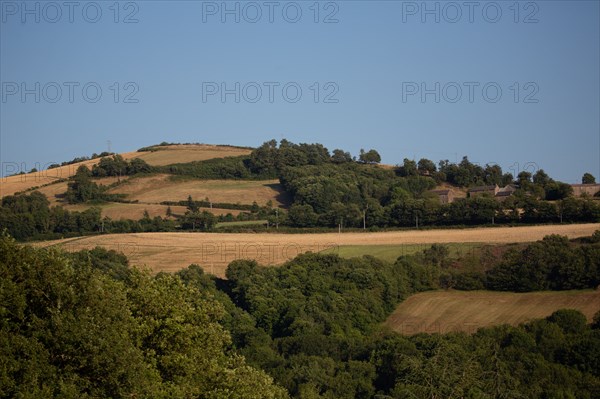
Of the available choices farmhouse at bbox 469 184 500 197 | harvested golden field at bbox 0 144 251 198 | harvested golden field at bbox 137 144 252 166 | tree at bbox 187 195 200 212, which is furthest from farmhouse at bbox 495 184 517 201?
harvested golden field at bbox 0 144 251 198

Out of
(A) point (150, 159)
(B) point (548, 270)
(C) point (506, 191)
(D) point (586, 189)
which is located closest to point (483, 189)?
(C) point (506, 191)

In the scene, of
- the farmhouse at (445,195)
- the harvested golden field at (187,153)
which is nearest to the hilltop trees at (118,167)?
the harvested golden field at (187,153)

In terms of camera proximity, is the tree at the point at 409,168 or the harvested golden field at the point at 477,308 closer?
the harvested golden field at the point at 477,308

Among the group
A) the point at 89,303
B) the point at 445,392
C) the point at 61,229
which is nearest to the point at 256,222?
the point at 61,229

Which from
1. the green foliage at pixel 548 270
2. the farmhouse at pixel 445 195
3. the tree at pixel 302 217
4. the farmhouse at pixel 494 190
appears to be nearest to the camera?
the green foliage at pixel 548 270

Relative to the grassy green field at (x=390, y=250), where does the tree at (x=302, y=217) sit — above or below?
above

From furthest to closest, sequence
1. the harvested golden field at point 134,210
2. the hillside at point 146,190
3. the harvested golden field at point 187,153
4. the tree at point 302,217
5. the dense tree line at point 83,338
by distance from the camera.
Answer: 1. the harvested golden field at point 187,153
2. the hillside at point 146,190
3. the harvested golden field at point 134,210
4. the tree at point 302,217
5. the dense tree line at point 83,338

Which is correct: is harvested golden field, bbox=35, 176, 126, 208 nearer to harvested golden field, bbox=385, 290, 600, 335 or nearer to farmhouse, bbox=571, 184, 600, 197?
harvested golden field, bbox=385, 290, 600, 335

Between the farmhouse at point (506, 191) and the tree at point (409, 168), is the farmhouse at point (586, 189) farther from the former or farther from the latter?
the tree at point (409, 168)

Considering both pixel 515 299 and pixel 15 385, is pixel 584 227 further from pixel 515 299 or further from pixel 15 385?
pixel 15 385
